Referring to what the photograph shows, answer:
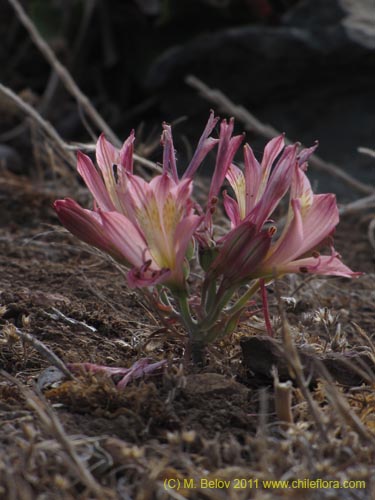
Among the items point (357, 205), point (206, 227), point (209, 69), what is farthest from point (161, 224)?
point (209, 69)

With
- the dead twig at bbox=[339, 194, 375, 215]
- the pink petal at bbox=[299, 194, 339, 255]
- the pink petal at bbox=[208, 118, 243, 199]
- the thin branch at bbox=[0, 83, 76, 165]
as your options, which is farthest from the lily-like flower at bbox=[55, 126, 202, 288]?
the dead twig at bbox=[339, 194, 375, 215]

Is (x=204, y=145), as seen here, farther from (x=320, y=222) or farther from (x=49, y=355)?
A: (x=49, y=355)

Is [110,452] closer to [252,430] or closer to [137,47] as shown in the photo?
[252,430]

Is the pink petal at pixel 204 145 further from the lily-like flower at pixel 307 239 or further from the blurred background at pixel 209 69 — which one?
the blurred background at pixel 209 69

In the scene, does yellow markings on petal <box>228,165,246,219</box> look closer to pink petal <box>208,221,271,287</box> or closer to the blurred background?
pink petal <box>208,221,271,287</box>

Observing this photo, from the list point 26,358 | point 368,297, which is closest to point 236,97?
point 368,297

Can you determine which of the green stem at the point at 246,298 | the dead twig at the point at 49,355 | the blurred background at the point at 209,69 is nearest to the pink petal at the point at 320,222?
the green stem at the point at 246,298
